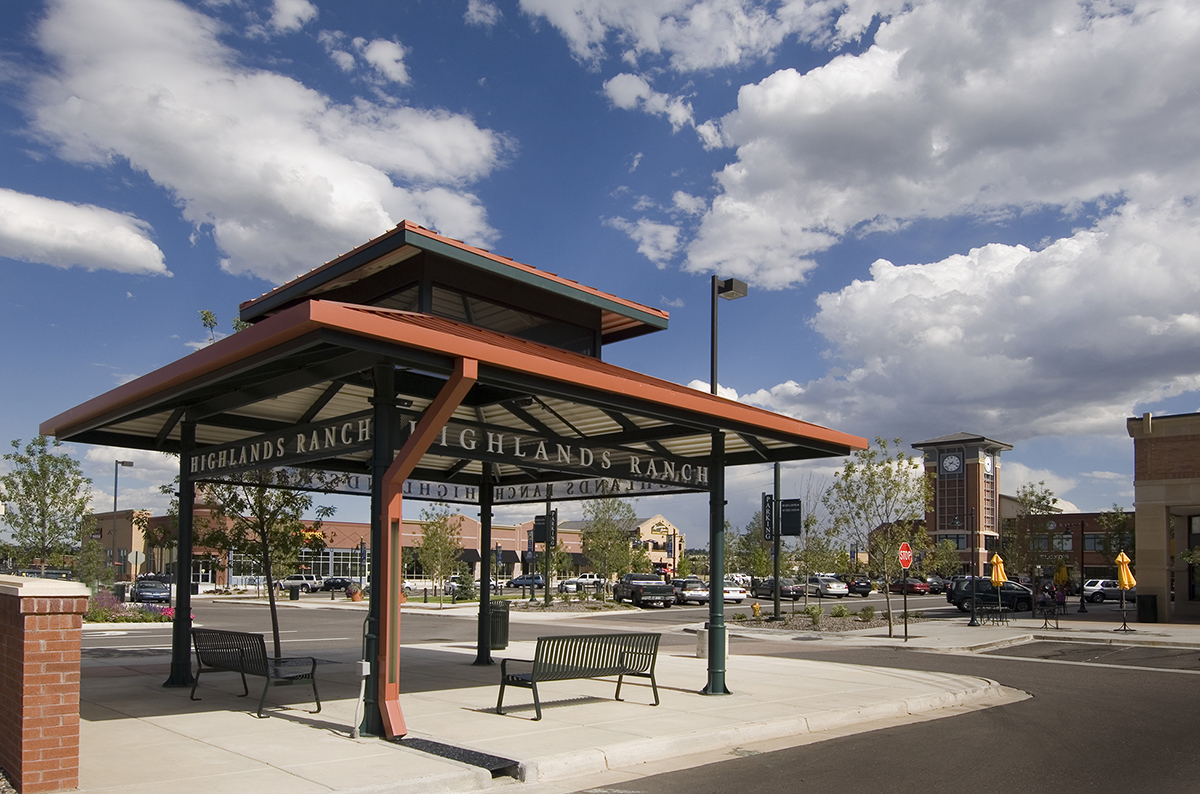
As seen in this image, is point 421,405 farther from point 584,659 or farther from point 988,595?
point 988,595

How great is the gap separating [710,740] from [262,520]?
866 centimetres

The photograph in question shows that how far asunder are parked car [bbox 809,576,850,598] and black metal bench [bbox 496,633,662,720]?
149 ft

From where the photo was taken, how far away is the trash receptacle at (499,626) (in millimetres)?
17688

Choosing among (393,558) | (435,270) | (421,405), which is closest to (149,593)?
(421,405)

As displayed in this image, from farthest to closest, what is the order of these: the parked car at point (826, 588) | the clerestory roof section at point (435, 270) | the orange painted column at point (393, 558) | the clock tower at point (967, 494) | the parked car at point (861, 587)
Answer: the clock tower at point (967, 494), the parked car at point (861, 587), the parked car at point (826, 588), the clerestory roof section at point (435, 270), the orange painted column at point (393, 558)

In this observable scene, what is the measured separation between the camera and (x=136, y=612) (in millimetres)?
30797

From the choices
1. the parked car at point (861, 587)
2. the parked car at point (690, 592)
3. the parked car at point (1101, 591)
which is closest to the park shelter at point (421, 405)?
the parked car at point (690, 592)

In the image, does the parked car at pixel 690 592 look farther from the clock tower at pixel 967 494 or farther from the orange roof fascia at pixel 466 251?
the clock tower at pixel 967 494

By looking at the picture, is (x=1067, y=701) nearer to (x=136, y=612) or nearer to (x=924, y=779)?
(x=924, y=779)

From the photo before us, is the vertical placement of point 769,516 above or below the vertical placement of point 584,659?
above

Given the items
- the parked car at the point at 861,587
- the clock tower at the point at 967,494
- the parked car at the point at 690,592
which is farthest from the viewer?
the clock tower at the point at 967,494

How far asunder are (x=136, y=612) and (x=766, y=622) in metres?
21.5

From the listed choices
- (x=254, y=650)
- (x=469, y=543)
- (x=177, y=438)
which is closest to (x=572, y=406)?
(x=254, y=650)

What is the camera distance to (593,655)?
11.3m
